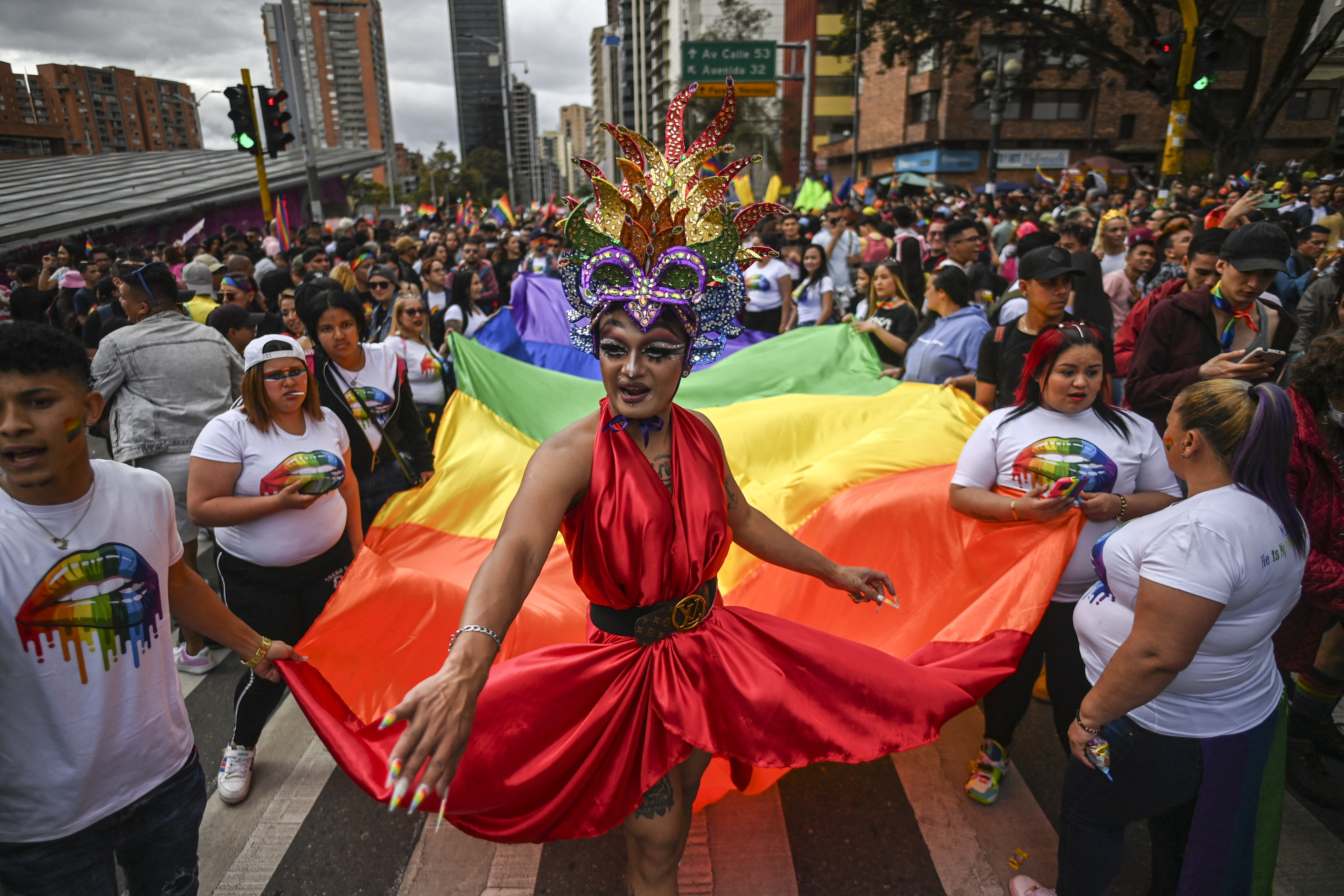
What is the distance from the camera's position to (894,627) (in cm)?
343

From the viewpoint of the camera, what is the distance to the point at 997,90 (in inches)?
773

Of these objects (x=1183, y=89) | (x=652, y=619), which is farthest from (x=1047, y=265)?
(x=1183, y=89)

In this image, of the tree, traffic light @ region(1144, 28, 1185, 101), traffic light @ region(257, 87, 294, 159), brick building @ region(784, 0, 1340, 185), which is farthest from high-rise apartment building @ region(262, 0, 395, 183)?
traffic light @ region(1144, 28, 1185, 101)

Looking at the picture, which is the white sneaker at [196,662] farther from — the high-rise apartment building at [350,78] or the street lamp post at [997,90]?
the high-rise apartment building at [350,78]

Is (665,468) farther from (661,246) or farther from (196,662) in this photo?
(196,662)

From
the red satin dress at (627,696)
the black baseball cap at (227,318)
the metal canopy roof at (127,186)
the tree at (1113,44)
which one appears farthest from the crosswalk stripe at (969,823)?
the metal canopy roof at (127,186)

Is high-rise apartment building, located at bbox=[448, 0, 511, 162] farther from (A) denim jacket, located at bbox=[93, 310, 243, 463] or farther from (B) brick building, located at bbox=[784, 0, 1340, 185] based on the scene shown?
(A) denim jacket, located at bbox=[93, 310, 243, 463]

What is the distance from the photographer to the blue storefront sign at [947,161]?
47375mm

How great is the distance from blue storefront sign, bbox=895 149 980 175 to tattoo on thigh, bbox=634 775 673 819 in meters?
49.4

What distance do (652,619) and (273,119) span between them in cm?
1622

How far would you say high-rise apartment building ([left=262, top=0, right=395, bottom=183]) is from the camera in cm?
13162

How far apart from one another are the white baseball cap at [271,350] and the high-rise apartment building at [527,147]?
87.0 metres

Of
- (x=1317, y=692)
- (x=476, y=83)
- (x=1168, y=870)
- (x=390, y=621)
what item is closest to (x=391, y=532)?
(x=390, y=621)

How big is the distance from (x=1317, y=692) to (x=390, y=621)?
13.6 feet
